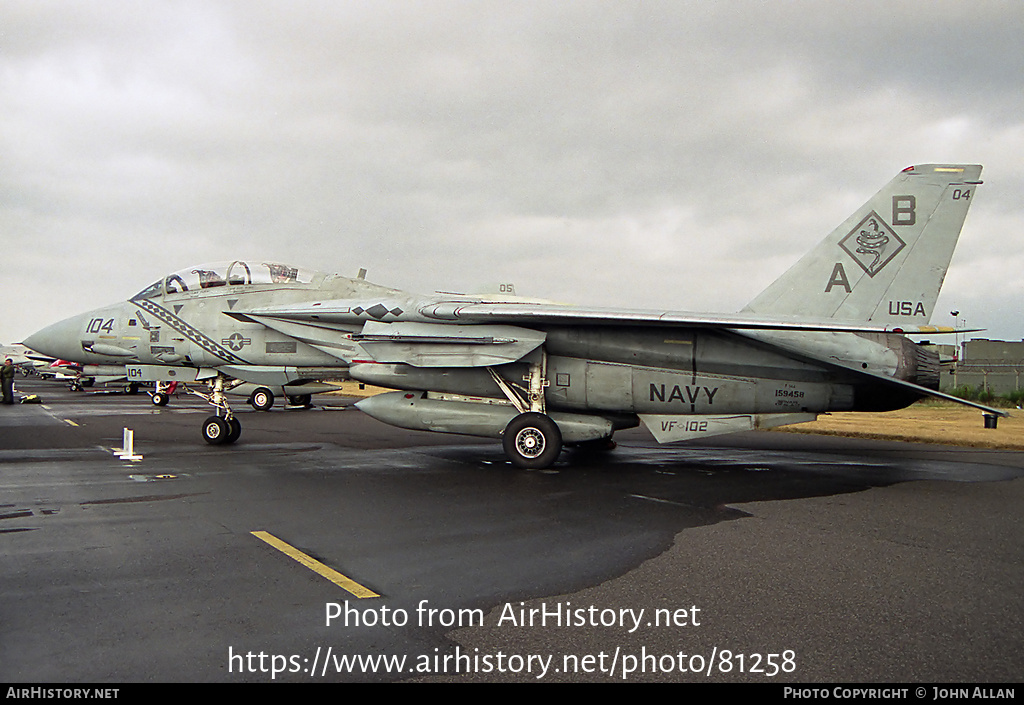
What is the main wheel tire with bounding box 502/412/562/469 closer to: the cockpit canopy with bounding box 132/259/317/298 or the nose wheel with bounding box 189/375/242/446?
the cockpit canopy with bounding box 132/259/317/298

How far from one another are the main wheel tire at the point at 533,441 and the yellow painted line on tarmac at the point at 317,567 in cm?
481

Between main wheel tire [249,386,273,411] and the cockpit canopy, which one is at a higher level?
the cockpit canopy

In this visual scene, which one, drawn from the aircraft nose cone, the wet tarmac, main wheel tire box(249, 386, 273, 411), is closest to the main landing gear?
the wet tarmac

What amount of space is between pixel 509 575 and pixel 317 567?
1.40m

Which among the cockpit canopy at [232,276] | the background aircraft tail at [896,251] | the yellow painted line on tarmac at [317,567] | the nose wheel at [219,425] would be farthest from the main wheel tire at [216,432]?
the background aircraft tail at [896,251]

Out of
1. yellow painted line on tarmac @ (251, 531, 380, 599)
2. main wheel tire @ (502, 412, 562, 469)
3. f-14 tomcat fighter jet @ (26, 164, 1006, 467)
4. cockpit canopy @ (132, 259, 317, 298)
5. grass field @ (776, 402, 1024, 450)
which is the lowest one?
grass field @ (776, 402, 1024, 450)

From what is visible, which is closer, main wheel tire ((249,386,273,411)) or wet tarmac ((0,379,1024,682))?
wet tarmac ((0,379,1024,682))

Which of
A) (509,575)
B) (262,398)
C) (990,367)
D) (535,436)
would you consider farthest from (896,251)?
(990,367)

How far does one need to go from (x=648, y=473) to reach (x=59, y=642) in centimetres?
793

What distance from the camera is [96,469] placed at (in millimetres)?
9938

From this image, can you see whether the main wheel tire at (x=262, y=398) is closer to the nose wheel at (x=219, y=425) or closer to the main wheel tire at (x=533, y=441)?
the nose wheel at (x=219, y=425)

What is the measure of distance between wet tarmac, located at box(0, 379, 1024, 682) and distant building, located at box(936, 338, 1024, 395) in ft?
88.0

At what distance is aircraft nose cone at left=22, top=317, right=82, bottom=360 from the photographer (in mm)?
13773

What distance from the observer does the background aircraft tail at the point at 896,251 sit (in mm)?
10328
